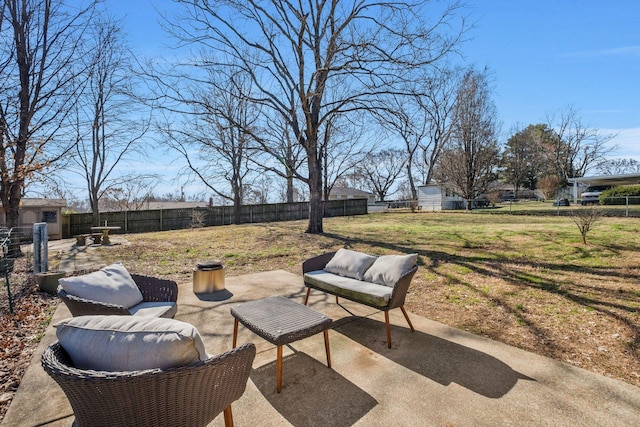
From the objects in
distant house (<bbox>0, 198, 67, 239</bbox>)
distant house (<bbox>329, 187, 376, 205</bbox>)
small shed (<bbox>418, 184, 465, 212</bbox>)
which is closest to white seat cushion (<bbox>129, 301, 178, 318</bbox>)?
distant house (<bbox>0, 198, 67, 239</bbox>)

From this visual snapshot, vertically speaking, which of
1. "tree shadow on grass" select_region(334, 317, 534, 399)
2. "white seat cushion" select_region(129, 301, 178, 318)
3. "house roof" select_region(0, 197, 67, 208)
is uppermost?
"house roof" select_region(0, 197, 67, 208)

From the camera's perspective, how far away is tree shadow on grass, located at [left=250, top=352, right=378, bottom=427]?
2041 millimetres

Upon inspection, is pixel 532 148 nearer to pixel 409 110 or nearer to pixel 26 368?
pixel 409 110

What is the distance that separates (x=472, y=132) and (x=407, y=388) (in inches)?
962

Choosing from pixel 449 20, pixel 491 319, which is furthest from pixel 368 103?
pixel 491 319

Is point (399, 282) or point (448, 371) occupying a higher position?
point (399, 282)

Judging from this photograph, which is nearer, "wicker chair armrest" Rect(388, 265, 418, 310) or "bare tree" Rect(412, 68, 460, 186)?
"wicker chair armrest" Rect(388, 265, 418, 310)

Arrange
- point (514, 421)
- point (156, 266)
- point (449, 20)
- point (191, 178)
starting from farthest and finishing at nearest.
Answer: point (191, 178) < point (449, 20) < point (156, 266) < point (514, 421)

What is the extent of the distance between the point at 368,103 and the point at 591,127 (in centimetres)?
3455

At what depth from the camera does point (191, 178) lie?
18766mm

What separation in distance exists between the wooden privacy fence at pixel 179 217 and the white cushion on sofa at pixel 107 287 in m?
16.2

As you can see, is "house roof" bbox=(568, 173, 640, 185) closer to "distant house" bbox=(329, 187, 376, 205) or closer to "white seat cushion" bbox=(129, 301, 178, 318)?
"distant house" bbox=(329, 187, 376, 205)

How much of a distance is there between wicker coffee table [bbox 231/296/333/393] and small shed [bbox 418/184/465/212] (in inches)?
1053

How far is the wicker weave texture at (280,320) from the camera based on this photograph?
7.60 ft
